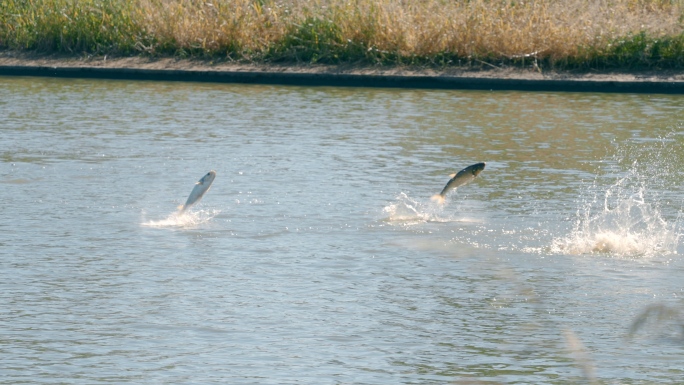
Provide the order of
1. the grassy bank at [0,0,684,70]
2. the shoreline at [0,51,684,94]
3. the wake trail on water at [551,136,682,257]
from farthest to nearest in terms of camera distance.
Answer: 1. the grassy bank at [0,0,684,70]
2. the shoreline at [0,51,684,94]
3. the wake trail on water at [551,136,682,257]

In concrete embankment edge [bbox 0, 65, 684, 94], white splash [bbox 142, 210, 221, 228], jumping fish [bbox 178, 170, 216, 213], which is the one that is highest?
jumping fish [bbox 178, 170, 216, 213]

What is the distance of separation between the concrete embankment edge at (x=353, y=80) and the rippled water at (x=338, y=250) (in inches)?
135

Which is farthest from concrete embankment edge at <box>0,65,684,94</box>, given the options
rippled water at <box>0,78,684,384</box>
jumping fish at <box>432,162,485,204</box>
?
jumping fish at <box>432,162,485,204</box>

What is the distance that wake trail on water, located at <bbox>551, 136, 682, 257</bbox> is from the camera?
8.87m

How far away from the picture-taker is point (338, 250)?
8.74 metres

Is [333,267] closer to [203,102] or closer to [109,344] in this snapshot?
[109,344]

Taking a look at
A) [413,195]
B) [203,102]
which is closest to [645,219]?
[413,195]

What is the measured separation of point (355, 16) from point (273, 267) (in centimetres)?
1485

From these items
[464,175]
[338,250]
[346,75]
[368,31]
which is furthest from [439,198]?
[368,31]

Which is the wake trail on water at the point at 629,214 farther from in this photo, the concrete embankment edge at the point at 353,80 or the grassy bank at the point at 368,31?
the grassy bank at the point at 368,31

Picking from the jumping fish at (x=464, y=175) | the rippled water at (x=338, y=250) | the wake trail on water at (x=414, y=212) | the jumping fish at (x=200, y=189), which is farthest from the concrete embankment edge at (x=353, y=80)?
the jumping fish at (x=200, y=189)

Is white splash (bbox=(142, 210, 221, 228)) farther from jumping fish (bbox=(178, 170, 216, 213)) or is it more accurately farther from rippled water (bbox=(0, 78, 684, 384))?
jumping fish (bbox=(178, 170, 216, 213))

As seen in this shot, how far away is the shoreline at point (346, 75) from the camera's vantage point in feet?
66.0

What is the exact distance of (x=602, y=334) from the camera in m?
6.61
